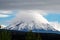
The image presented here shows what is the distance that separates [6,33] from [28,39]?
2.66 m

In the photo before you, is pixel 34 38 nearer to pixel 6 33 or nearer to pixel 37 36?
pixel 37 36

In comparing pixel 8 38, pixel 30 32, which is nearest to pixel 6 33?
pixel 8 38

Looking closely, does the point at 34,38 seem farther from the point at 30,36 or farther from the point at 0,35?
the point at 0,35

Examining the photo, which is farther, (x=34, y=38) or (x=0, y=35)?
(x=0, y=35)

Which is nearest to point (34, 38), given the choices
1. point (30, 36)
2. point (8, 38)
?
point (30, 36)

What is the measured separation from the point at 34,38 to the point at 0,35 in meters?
3.91

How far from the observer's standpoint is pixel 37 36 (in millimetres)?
24438

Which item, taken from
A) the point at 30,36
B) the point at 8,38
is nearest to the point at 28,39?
the point at 30,36

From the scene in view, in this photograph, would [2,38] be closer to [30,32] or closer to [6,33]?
[6,33]

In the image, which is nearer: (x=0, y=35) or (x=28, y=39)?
(x=28, y=39)

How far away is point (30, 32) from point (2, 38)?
297cm

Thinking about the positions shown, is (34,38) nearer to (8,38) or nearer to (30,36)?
(30,36)

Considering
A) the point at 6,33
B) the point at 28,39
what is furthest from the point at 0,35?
the point at 28,39

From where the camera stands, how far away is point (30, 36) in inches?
955
